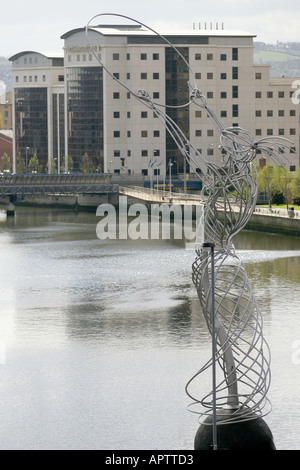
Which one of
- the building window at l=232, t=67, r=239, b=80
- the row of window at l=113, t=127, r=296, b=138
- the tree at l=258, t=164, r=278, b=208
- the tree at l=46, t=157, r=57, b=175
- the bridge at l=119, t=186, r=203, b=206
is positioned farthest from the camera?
the tree at l=46, t=157, r=57, b=175

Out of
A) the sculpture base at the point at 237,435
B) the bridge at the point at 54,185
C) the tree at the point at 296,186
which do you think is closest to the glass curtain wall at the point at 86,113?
the bridge at the point at 54,185

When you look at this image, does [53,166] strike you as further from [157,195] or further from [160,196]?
[160,196]

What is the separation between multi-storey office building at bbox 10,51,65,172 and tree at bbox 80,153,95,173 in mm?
11728

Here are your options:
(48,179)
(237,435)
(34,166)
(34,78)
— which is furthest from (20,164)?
(237,435)

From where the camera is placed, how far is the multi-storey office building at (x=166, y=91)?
94.9 meters

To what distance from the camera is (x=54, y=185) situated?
84.4 meters

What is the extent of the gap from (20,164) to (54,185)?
34.3 m

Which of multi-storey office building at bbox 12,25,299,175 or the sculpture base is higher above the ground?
multi-storey office building at bbox 12,25,299,175

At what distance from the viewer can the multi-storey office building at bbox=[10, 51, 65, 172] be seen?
116312mm

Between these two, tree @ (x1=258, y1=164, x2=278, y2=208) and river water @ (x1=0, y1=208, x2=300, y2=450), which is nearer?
river water @ (x1=0, y1=208, x2=300, y2=450)

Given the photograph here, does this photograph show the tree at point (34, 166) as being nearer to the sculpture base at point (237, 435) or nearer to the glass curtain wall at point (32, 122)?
the glass curtain wall at point (32, 122)

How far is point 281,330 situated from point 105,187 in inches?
2300

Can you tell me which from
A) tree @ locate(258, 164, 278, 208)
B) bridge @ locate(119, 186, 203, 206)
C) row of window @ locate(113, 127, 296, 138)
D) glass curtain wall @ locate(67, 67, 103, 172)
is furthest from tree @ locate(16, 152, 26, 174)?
tree @ locate(258, 164, 278, 208)

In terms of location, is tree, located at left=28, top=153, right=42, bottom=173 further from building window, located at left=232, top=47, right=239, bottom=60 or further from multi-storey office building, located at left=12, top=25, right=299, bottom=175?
building window, located at left=232, top=47, right=239, bottom=60
